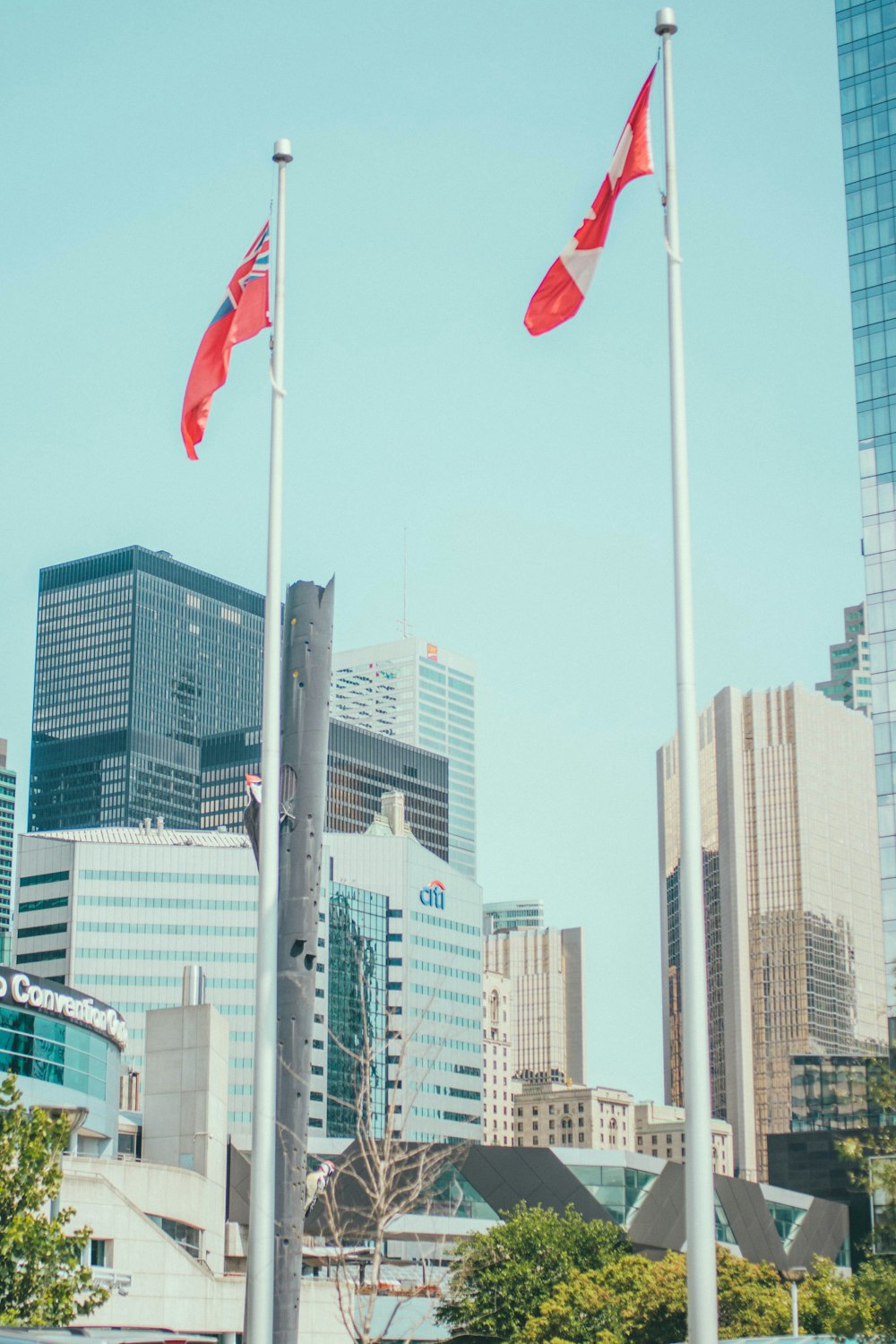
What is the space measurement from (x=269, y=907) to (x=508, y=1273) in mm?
57151

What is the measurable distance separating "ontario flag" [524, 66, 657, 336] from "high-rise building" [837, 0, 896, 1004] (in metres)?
85.2

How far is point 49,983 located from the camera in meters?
74.9

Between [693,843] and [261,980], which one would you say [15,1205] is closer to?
[261,980]

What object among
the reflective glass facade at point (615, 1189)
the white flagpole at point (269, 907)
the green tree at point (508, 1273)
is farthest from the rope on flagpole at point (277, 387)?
the reflective glass facade at point (615, 1189)

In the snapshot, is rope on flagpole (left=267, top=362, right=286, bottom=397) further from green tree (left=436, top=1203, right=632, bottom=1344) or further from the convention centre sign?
green tree (left=436, top=1203, right=632, bottom=1344)

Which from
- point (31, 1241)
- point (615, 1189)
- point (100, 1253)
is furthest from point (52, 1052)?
point (615, 1189)

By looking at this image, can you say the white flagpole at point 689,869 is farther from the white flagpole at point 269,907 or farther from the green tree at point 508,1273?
the green tree at point 508,1273

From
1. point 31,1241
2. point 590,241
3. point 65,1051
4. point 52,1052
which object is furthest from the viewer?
point 65,1051

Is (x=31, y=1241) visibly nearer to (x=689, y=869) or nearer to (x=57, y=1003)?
(x=689, y=869)

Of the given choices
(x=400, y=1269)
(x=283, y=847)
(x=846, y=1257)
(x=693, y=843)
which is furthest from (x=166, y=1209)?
(x=846, y=1257)

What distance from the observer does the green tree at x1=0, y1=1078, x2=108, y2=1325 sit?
130 ft

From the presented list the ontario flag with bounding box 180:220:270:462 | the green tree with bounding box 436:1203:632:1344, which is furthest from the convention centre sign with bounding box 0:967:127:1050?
the ontario flag with bounding box 180:220:270:462

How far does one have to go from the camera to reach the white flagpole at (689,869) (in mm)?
23750

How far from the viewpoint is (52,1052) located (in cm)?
7694
